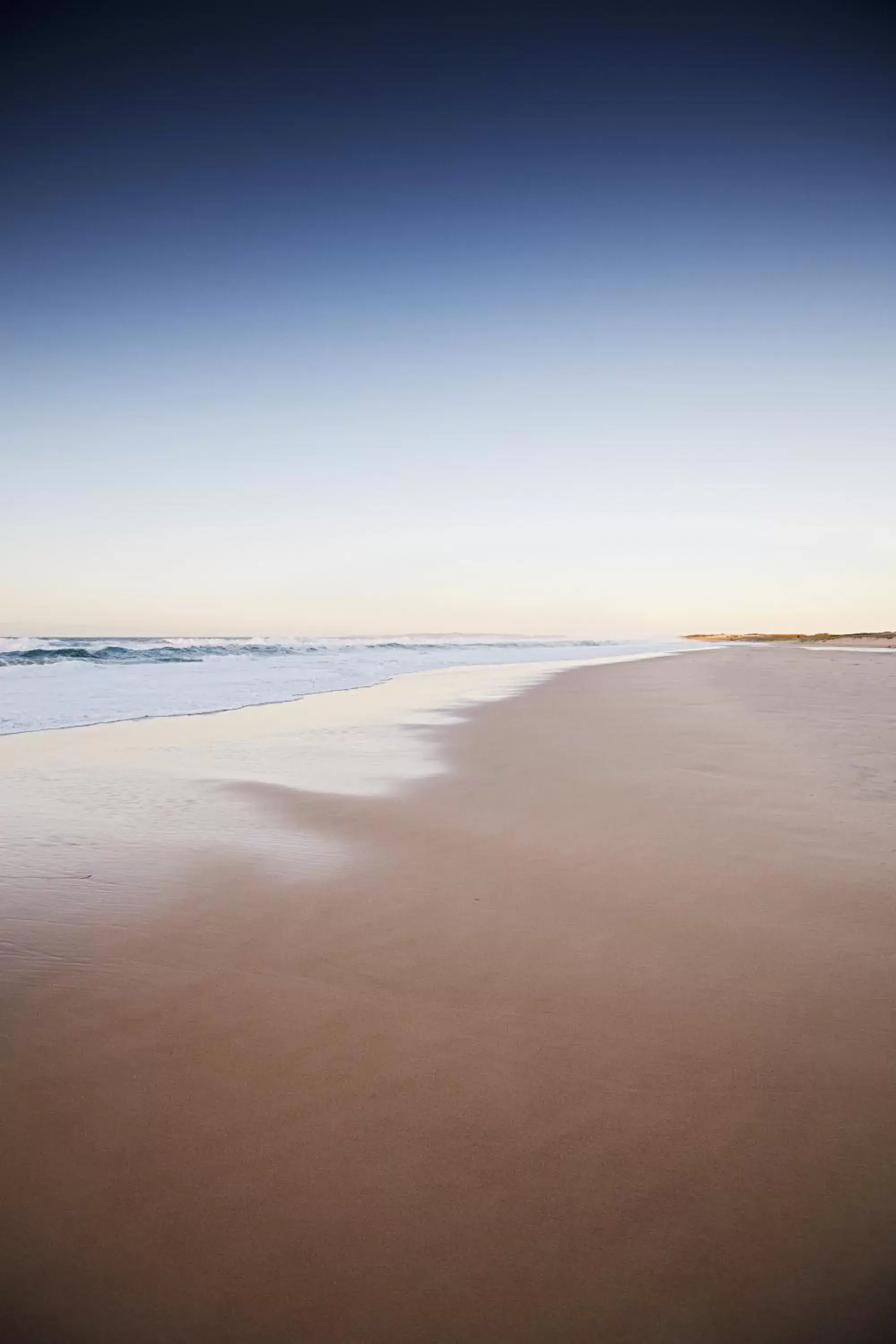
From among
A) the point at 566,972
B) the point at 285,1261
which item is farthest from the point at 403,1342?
the point at 566,972

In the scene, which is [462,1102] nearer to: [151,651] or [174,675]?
[174,675]

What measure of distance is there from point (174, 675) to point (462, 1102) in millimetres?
23188

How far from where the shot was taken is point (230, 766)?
7.59 metres

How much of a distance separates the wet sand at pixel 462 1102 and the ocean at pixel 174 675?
341 inches

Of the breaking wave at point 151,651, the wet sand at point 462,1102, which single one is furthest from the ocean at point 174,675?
the wet sand at point 462,1102

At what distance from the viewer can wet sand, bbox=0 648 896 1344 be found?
158cm

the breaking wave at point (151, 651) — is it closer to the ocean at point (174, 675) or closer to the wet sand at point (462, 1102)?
the ocean at point (174, 675)

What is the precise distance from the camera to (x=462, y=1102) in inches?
85.7

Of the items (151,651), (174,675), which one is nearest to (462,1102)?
(174,675)

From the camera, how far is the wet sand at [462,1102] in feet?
5.17

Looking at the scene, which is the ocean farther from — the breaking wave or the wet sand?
the wet sand

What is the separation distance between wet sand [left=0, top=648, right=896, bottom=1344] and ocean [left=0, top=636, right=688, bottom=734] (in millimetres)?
8667

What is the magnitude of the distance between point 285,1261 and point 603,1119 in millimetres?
931

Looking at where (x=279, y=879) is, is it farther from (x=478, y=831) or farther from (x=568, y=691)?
(x=568, y=691)
